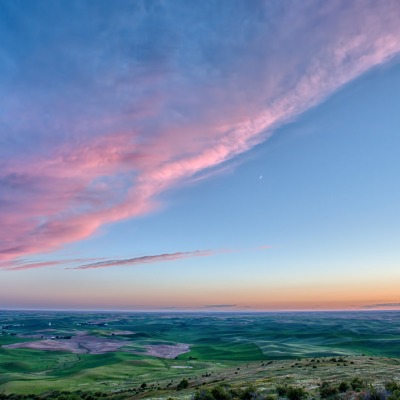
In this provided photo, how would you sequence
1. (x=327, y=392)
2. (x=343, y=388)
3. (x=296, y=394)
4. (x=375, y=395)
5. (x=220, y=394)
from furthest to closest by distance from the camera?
(x=220, y=394) < (x=343, y=388) < (x=296, y=394) < (x=327, y=392) < (x=375, y=395)

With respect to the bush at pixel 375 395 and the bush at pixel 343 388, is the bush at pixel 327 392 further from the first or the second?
the bush at pixel 375 395

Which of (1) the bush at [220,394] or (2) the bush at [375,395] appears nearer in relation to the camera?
(2) the bush at [375,395]

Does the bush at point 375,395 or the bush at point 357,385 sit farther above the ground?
the bush at point 375,395

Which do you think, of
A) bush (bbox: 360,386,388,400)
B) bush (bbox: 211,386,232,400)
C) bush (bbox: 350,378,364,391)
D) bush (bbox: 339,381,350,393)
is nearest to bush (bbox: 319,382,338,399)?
bush (bbox: 339,381,350,393)

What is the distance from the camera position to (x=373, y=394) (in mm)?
28234

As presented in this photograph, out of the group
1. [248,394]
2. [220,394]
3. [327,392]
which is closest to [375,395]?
[327,392]

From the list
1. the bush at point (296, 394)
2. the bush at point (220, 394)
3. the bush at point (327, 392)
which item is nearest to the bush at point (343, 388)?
the bush at point (327, 392)

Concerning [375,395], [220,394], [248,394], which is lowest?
[220,394]

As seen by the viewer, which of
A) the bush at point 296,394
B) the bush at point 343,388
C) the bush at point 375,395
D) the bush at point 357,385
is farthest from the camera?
the bush at point 357,385

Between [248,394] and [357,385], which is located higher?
[357,385]

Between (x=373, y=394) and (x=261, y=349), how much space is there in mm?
129640

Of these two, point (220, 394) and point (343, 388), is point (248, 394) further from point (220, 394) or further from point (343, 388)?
point (343, 388)

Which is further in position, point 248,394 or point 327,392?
point 248,394

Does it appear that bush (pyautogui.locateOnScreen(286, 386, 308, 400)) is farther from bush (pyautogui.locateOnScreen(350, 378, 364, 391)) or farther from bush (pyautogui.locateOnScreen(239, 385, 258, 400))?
bush (pyautogui.locateOnScreen(350, 378, 364, 391))
